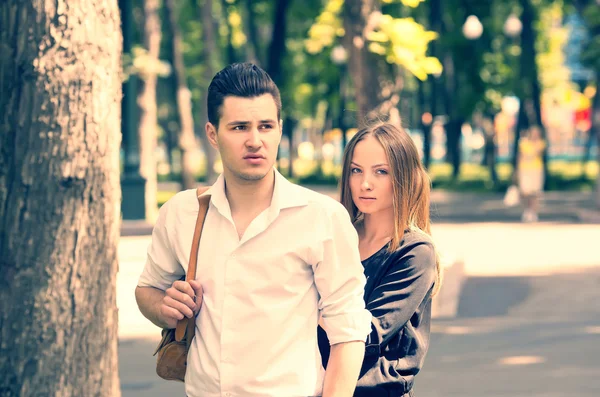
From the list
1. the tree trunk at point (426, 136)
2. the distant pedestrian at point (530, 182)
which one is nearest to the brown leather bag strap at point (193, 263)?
the distant pedestrian at point (530, 182)

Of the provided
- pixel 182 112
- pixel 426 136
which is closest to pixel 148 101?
pixel 182 112

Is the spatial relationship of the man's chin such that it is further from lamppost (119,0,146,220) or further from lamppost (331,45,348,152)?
lamppost (331,45,348,152)

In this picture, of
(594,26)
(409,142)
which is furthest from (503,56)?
(409,142)

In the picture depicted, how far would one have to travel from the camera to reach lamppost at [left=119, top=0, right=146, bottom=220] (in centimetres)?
2469

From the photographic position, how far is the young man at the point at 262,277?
3.26 m

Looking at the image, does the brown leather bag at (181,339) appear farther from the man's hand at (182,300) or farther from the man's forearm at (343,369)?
the man's forearm at (343,369)

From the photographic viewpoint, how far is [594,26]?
93.6ft

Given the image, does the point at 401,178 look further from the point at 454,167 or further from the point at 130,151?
the point at 454,167

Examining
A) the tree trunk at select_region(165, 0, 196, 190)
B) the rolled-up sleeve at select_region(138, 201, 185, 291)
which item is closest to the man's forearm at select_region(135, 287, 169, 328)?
the rolled-up sleeve at select_region(138, 201, 185, 291)

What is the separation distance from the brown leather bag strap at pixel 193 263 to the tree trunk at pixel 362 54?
1178 cm

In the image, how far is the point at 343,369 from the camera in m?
3.31

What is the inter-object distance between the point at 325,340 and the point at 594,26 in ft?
85.4

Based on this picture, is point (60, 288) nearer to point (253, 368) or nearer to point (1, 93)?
point (1, 93)

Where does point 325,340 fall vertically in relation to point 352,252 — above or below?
below
